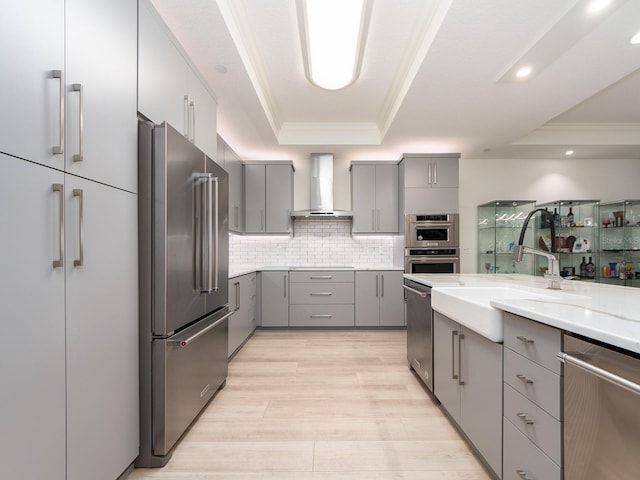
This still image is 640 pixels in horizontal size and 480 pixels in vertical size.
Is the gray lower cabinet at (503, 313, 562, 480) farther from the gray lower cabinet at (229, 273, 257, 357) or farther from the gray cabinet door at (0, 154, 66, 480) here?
the gray lower cabinet at (229, 273, 257, 357)

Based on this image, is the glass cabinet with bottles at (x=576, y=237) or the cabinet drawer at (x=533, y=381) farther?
the glass cabinet with bottles at (x=576, y=237)

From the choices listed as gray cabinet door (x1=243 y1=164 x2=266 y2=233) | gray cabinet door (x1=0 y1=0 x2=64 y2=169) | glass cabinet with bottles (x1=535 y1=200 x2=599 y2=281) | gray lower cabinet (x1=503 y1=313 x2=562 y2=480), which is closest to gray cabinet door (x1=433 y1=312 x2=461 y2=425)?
gray lower cabinet (x1=503 y1=313 x2=562 y2=480)

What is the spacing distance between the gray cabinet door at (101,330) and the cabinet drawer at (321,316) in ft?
9.28

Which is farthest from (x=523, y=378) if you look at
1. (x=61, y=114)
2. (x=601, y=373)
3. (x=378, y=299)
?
(x=378, y=299)

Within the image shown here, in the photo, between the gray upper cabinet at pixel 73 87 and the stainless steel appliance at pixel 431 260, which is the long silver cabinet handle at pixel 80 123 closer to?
the gray upper cabinet at pixel 73 87

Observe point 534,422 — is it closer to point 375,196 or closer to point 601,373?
point 601,373

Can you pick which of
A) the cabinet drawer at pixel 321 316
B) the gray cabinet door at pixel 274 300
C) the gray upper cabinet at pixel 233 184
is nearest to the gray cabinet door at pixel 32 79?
the gray upper cabinet at pixel 233 184

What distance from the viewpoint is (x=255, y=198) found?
→ 470 centimetres

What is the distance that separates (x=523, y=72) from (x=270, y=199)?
330cm

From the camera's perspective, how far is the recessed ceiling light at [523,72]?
2.45 meters

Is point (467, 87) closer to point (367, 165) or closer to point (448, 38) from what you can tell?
point (448, 38)

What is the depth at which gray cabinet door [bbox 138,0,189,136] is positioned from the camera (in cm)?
164

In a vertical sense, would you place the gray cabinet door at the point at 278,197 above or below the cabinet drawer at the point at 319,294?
above

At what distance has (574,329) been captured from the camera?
0.96 metres
